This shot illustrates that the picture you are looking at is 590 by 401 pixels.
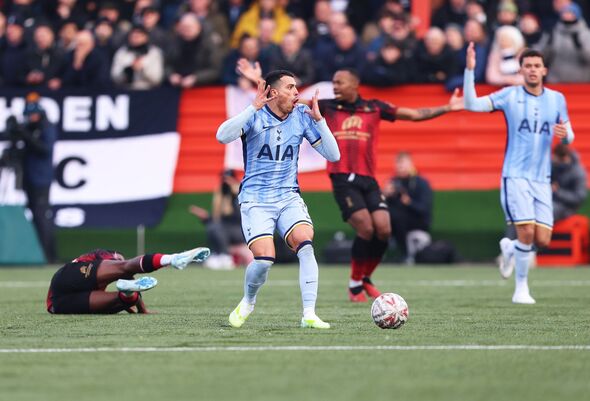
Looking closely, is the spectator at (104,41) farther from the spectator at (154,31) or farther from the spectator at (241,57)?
the spectator at (241,57)

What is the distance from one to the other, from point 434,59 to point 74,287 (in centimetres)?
1084

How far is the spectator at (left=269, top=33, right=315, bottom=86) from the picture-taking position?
21.5 meters

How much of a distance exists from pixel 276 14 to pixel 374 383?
16.4 meters

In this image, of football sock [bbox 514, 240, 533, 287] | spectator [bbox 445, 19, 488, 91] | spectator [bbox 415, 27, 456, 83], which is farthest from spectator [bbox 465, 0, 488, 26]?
football sock [bbox 514, 240, 533, 287]

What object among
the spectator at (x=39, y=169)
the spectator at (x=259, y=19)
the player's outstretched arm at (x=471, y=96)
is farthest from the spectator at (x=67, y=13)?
the player's outstretched arm at (x=471, y=96)

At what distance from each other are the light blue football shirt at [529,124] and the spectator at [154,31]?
31.8 feet

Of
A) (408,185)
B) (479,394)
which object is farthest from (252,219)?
(408,185)

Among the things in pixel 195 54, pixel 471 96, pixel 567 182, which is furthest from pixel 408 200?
pixel 471 96

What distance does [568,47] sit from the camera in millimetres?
21406

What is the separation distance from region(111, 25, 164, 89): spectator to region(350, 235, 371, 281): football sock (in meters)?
8.77

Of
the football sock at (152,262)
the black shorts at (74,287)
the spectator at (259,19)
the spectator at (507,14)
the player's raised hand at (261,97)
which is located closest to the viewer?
the player's raised hand at (261,97)

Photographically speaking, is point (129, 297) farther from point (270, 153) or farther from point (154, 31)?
point (154, 31)

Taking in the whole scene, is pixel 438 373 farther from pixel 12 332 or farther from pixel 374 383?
pixel 12 332

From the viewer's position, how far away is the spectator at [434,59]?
21.5 meters
